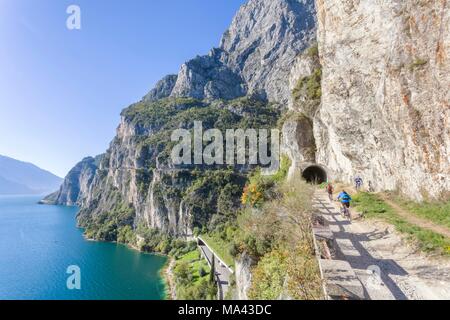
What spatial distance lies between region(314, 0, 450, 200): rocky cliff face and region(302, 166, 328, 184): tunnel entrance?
5.85 meters

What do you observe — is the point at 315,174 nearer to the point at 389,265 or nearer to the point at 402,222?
the point at 402,222

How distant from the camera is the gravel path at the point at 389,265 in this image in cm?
651

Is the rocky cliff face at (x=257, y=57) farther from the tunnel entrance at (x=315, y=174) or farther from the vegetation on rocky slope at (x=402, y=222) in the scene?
the vegetation on rocky slope at (x=402, y=222)

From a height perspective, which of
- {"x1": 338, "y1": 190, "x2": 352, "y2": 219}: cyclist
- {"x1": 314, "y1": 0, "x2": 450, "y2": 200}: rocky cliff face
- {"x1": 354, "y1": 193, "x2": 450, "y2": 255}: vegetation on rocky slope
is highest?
A: {"x1": 314, "y1": 0, "x2": 450, "y2": 200}: rocky cliff face

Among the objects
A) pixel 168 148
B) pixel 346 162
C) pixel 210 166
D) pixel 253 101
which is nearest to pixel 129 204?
pixel 168 148

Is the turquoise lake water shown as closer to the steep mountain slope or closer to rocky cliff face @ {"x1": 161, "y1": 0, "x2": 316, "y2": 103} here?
the steep mountain slope

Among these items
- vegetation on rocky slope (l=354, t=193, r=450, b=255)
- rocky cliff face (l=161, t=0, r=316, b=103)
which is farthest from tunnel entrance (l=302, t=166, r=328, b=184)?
rocky cliff face (l=161, t=0, r=316, b=103)

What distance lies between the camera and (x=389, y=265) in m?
8.07

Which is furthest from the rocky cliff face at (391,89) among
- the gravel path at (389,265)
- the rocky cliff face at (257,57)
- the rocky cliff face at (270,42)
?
the rocky cliff face at (257,57)

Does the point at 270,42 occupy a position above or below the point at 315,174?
above

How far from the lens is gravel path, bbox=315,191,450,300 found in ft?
21.4

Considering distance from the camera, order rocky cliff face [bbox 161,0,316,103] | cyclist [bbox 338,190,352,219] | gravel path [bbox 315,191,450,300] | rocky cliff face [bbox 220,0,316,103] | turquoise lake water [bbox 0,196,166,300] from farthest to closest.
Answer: rocky cliff face [bbox 161,0,316,103]
rocky cliff face [bbox 220,0,316,103]
turquoise lake water [bbox 0,196,166,300]
cyclist [bbox 338,190,352,219]
gravel path [bbox 315,191,450,300]

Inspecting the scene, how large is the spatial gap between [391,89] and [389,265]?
11.2 metres

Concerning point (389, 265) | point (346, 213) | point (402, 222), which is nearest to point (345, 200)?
point (346, 213)
